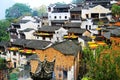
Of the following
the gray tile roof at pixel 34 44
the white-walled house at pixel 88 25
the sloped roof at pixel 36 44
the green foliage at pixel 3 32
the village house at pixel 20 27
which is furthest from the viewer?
→ the green foliage at pixel 3 32

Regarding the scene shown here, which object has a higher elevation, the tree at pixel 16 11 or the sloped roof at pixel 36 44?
the tree at pixel 16 11

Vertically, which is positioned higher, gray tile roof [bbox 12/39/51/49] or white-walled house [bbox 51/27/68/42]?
white-walled house [bbox 51/27/68/42]

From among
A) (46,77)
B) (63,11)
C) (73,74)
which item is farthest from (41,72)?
(63,11)

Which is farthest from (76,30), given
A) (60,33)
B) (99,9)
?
(99,9)

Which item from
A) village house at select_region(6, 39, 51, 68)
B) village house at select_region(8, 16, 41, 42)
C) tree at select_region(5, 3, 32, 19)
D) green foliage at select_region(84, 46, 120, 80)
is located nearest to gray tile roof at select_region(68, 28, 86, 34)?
village house at select_region(6, 39, 51, 68)

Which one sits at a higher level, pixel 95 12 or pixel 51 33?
pixel 95 12

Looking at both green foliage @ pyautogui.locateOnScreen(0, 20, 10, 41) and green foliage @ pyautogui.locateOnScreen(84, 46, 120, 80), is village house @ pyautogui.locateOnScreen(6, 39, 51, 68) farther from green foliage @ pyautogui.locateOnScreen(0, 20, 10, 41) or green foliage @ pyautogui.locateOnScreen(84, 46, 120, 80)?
green foliage @ pyautogui.locateOnScreen(84, 46, 120, 80)

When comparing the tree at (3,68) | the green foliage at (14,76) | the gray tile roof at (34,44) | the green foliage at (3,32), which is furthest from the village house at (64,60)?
the green foliage at (3,32)

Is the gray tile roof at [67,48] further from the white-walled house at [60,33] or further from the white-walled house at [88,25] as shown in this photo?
the white-walled house at [60,33]

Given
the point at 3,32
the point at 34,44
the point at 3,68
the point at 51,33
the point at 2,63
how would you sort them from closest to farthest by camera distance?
the point at 34,44 → the point at 3,68 → the point at 2,63 → the point at 51,33 → the point at 3,32

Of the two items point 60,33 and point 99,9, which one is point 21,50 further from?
point 99,9

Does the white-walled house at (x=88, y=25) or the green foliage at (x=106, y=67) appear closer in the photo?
the green foliage at (x=106, y=67)

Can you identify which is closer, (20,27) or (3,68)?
(3,68)

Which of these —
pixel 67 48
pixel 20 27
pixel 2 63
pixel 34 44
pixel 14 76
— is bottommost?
pixel 14 76
